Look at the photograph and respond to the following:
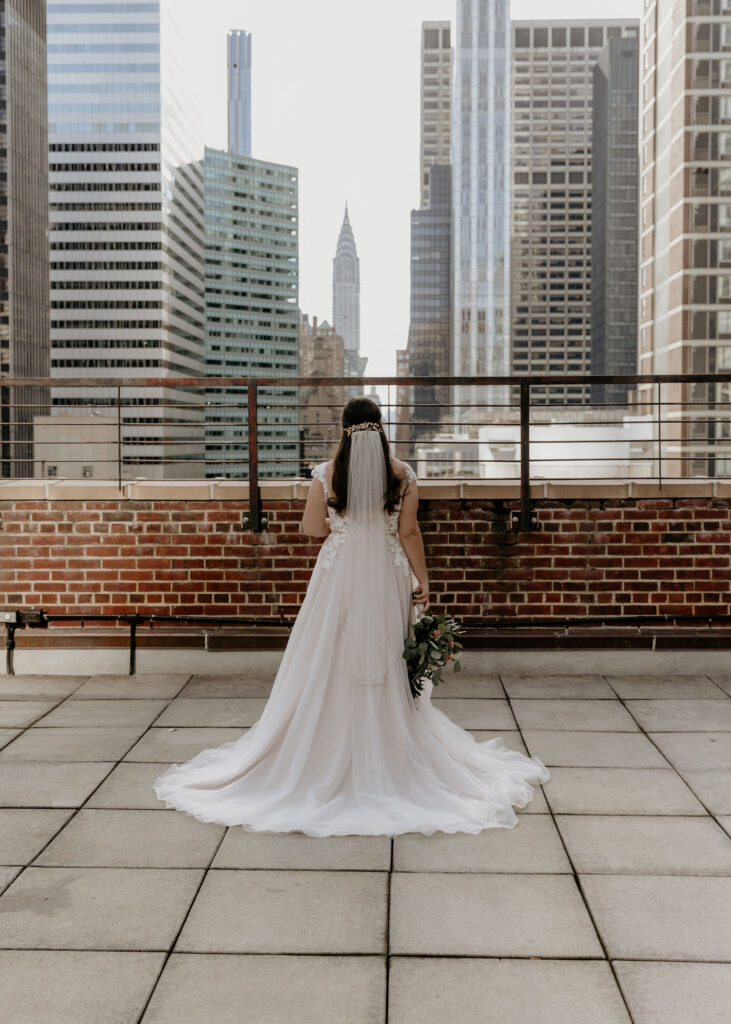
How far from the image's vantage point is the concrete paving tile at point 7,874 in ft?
12.0

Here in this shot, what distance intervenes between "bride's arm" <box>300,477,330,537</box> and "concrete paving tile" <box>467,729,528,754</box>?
1.54m

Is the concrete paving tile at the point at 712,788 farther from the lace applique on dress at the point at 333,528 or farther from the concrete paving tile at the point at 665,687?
the lace applique on dress at the point at 333,528

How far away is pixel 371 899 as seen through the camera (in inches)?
139

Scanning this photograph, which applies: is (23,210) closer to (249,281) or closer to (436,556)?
(249,281)

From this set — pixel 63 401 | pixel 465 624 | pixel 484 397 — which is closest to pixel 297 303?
pixel 484 397

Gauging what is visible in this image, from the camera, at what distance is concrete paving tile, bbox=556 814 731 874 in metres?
3.79

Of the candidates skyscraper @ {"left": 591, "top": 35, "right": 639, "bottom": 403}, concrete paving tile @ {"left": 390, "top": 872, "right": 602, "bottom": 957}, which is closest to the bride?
concrete paving tile @ {"left": 390, "top": 872, "right": 602, "bottom": 957}

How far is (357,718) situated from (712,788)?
5.56 ft

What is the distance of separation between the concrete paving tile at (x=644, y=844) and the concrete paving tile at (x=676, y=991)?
708mm

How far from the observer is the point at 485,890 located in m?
3.61

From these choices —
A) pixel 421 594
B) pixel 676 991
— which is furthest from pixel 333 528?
pixel 676 991

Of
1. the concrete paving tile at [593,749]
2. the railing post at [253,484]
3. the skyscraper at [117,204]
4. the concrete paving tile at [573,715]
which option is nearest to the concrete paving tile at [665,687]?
the concrete paving tile at [573,715]

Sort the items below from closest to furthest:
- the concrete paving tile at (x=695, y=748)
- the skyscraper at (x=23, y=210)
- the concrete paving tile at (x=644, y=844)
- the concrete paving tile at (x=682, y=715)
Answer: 1. the concrete paving tile at (x=644, y=844)
2. the concrete paving tile at (x=695, y=748)
3. the concrete paving tile at (x=682, y=715)
4. the skyscraper at (x=23, y=210)

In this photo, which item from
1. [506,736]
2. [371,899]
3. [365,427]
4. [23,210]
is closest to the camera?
[371,899]
